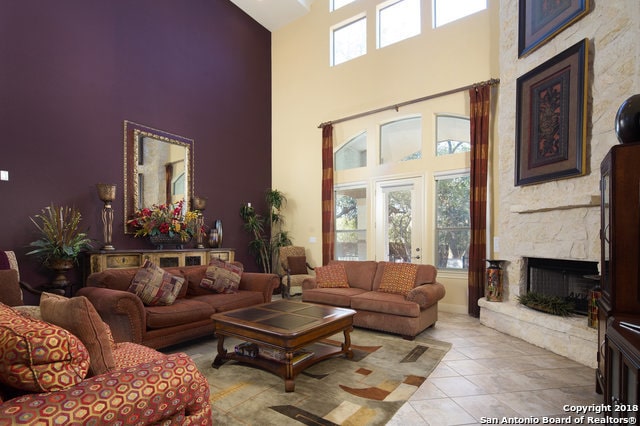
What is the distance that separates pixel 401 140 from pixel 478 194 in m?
1.72

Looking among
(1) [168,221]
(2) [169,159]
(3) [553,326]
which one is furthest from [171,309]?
(3) [553,326]

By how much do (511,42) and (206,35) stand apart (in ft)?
16.9

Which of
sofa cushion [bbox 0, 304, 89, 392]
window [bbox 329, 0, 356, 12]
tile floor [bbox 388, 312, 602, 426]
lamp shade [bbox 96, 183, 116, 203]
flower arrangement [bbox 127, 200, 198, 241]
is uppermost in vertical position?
window [bbox 329, 0, 356, 12]

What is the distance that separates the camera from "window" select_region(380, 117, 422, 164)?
5832mm

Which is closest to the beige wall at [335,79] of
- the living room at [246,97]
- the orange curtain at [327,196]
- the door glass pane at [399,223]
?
the living room at [246,97]

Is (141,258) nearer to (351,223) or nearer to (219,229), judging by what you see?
(219,229)

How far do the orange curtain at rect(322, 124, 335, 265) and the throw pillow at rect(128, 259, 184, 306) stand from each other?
3375 mm

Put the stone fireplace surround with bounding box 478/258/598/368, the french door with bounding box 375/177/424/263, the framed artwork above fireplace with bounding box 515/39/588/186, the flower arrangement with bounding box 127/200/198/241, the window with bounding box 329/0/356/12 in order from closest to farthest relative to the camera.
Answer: the stone fireplace surround with bounding box 478/258/598/368
the framed artwork above fireplace with bounding box 515/39/588/186
the flower arrangement with bounding box 127/200/198/241
the french door with bounding box 375/177/424/263
the window with bounding box 329/0/356/12

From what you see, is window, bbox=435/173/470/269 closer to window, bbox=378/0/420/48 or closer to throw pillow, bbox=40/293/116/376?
window, bbox=378/0/420/48

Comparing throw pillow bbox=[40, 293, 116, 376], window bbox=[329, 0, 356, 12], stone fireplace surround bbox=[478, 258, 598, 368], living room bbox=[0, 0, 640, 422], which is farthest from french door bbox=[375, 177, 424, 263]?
throw pillow bbox=[40, 293, 116, 376]

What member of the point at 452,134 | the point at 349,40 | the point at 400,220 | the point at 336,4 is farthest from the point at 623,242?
the point at 336,4

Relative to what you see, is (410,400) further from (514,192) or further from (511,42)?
(511,42)

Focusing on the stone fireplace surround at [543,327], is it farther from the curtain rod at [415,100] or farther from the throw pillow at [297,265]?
the throw pillow at [297,265]

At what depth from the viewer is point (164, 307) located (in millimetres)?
3439
